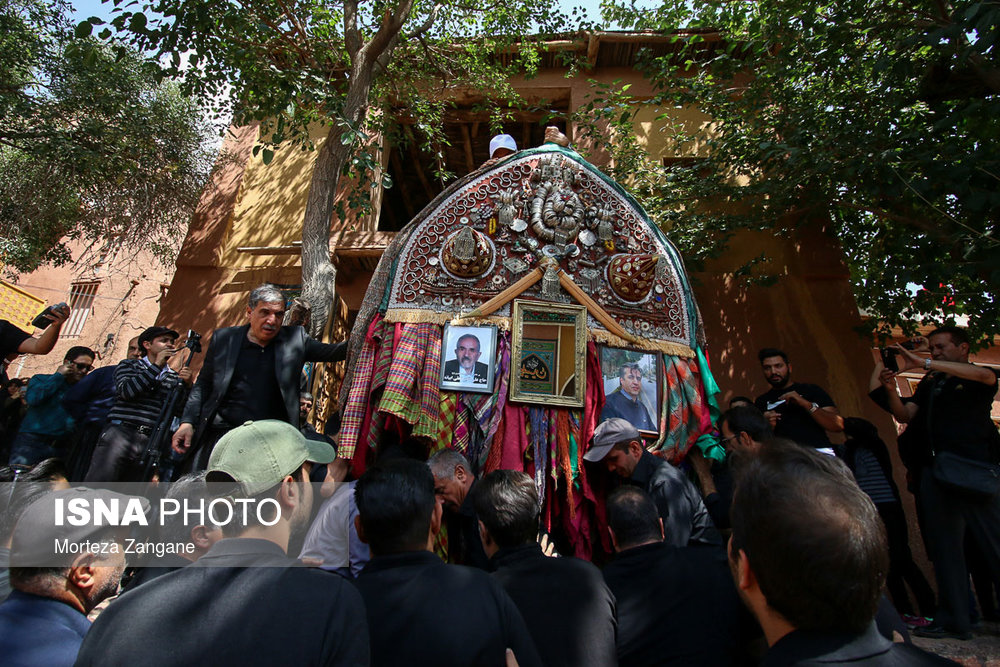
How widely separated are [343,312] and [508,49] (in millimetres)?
3928

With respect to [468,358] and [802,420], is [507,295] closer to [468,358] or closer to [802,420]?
[468,358]

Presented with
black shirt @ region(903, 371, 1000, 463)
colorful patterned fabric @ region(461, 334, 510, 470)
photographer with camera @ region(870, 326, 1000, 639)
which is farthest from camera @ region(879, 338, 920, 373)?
colorful patterned fabric @ region(461, 334, 510, 470)

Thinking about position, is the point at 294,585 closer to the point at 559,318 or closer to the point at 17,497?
the point at 17,497

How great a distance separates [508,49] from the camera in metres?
7.73

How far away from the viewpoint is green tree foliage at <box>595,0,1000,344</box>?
13.7 ft

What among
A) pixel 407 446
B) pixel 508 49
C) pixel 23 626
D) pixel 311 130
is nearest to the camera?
pixel 23 626

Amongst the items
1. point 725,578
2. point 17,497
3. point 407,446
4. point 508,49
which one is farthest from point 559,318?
point 508,49

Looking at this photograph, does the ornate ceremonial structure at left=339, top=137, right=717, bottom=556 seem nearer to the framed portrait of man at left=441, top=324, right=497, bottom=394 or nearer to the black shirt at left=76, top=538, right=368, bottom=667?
the framed portrait of man at left=441, top=324, right=497, bottom=394

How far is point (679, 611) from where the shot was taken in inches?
80.5

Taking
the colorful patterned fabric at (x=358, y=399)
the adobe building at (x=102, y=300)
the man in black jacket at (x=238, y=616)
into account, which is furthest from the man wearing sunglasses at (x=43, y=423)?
the adobe building at (x=102, y=300)

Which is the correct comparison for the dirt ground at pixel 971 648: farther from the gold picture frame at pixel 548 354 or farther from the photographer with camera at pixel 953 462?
the gold picture frame at pixel 548 354

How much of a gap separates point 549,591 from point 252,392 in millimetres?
2281

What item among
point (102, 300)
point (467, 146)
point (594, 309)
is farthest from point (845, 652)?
point (102, 300)

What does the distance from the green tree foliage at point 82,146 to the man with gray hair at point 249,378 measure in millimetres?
4800
